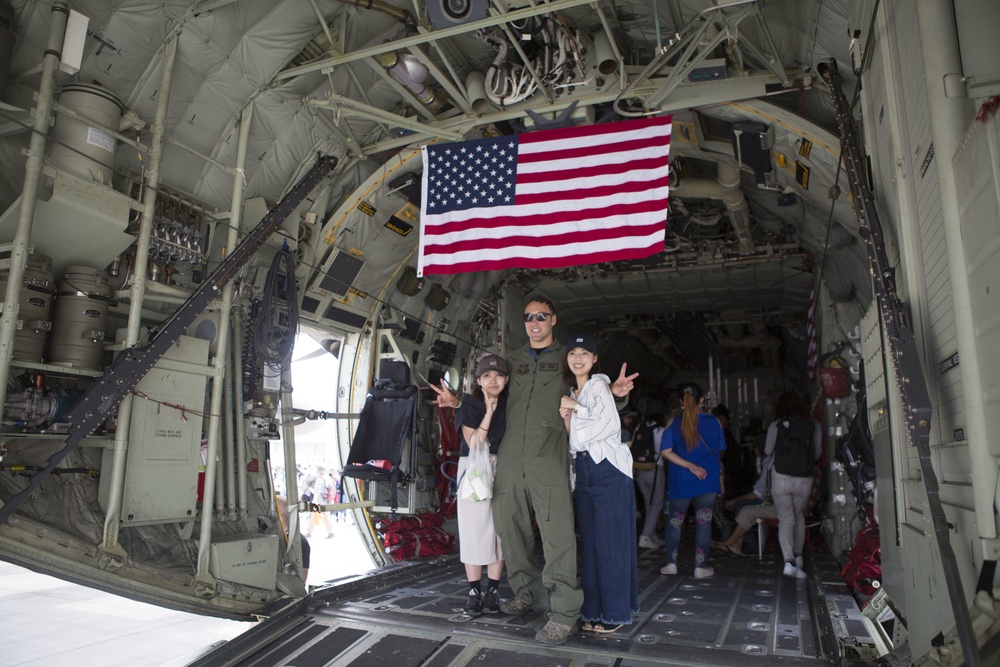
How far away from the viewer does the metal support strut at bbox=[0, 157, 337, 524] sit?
3783mm

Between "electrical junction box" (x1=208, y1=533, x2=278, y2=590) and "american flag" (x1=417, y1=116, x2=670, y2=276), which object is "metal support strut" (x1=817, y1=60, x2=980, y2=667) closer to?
"american flag" (x1=417, y1=116, x2=670, y2=276)

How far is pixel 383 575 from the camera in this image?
Result: 489 cm

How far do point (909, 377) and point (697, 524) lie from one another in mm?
3322

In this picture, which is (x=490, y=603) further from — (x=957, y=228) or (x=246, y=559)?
(x=957, y=228)

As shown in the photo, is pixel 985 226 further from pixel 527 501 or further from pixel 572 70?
pixel 572 70

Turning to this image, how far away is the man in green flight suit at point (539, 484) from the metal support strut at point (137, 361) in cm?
208

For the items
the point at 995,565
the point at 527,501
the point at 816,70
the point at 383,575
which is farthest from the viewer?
the point at 383,575

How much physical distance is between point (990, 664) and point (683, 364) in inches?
628

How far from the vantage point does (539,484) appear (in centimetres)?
359

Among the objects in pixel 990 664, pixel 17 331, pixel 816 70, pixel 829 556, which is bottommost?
pixel 829 556

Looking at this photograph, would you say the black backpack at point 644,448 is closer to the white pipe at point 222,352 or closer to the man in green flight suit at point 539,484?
the man in green flight suit at point 539,484

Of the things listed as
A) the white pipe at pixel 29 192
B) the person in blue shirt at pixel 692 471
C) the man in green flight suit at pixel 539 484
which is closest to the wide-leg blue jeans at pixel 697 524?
the person in blue shirt at pixel 692 471

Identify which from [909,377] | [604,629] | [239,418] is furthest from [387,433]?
[909,377]

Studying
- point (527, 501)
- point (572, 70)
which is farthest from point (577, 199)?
point (527, 501)
